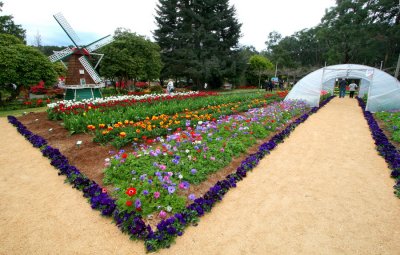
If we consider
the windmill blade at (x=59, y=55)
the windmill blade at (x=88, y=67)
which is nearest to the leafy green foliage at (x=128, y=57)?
the windmill blade at (x=88, y=67)

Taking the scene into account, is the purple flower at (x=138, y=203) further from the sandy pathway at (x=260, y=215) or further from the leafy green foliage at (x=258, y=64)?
the leafy green foliage at (x=258, y=64)

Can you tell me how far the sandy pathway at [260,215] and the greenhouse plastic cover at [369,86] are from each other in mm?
9264

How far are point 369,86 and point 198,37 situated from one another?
20441 millimetres

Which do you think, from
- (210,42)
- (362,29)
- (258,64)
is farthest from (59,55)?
(362,29)

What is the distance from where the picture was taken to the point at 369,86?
41.1 ft

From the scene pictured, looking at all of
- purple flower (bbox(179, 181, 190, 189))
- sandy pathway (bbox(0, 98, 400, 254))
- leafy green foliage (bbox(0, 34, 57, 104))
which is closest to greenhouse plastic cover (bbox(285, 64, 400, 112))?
sandy pathway (bbox(0, 98, 400, 254))

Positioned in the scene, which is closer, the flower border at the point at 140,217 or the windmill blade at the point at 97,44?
the flower border at the point at 140,217

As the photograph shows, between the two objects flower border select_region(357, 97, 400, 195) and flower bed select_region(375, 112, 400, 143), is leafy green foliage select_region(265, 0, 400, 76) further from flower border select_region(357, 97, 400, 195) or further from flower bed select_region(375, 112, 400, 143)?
flower border select_region(357, 97, 400, 195)

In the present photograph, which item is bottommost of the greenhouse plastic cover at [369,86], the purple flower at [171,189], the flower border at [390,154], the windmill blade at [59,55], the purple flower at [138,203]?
the purple flower at [138,203]

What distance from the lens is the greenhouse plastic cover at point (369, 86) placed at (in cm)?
1220

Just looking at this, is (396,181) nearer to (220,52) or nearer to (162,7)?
(220,52)

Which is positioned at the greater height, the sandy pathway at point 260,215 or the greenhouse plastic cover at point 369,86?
the greenhouse plastic cover at point 369,86

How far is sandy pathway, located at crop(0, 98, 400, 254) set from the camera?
9.49ft

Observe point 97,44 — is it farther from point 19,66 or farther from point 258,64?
point 258,64
